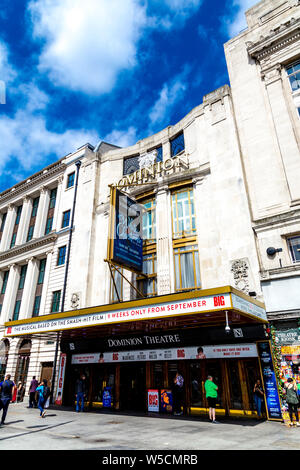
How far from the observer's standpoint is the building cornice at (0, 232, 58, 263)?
28.0 metres

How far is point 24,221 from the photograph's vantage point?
32531mm

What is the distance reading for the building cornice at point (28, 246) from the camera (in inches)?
1101

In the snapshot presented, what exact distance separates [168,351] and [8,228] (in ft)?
83.3

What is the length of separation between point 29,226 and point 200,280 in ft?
70.2

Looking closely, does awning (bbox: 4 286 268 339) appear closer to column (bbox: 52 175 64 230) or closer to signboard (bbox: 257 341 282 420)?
signboard (bbox: 257 341 282 420)

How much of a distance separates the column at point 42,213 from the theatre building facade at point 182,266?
4.38m

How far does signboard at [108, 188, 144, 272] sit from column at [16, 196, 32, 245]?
15.8m

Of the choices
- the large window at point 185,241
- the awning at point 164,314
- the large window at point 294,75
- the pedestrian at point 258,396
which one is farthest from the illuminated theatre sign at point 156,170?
the pedestrian at point 258,396

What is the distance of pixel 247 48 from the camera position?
1903 centimetres

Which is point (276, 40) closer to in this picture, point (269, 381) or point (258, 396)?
point (269, 381)

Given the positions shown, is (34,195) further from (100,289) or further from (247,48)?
(247,48)

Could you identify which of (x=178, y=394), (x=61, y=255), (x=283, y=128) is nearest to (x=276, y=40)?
(x=283, y=128)

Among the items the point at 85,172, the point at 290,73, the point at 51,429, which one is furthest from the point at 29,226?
the point at 290,73
